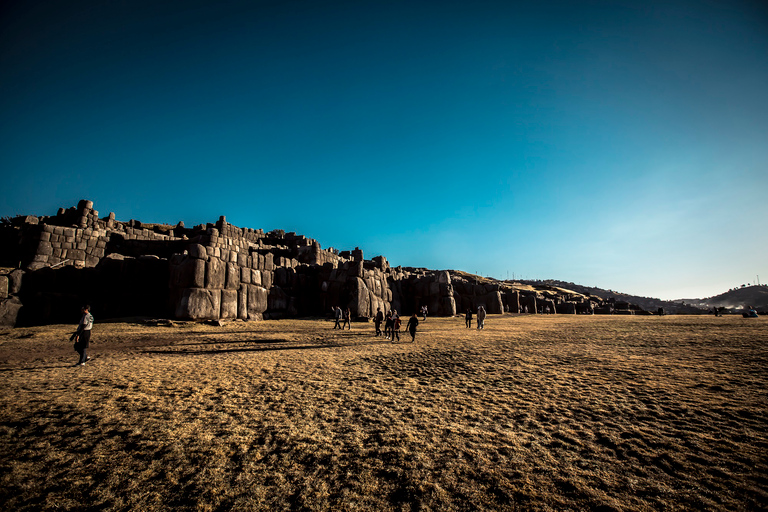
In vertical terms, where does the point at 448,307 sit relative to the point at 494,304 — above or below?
below

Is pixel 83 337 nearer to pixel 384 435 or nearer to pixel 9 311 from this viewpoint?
pixel 384 435

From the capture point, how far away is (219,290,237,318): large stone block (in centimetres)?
2411

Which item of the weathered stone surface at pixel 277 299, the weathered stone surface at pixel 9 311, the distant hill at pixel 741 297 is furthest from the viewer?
the distant hill at pixel 741 297

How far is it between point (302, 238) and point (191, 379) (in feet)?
146

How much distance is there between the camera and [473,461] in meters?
4.72

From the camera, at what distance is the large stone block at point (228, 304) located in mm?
24109

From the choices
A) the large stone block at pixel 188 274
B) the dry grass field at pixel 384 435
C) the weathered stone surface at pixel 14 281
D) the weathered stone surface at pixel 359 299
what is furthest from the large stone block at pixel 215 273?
the dry grass field at pixel 384 435

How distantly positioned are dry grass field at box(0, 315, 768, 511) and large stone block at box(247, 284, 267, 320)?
50.4ft

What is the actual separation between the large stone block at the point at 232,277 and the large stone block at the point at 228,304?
438mm

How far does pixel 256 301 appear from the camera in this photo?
1075 inches

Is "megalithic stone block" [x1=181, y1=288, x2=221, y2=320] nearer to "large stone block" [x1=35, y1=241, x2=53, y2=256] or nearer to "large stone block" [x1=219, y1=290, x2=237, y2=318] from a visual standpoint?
"large stone block" [x1=219, y1=290, x2=237, y2=318]

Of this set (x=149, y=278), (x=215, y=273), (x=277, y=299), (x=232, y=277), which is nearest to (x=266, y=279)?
(x=277, y=299)

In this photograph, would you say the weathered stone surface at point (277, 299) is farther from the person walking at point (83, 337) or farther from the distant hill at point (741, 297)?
the distant hill at point (741, 297)

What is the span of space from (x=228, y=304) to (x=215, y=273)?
8.81ft
